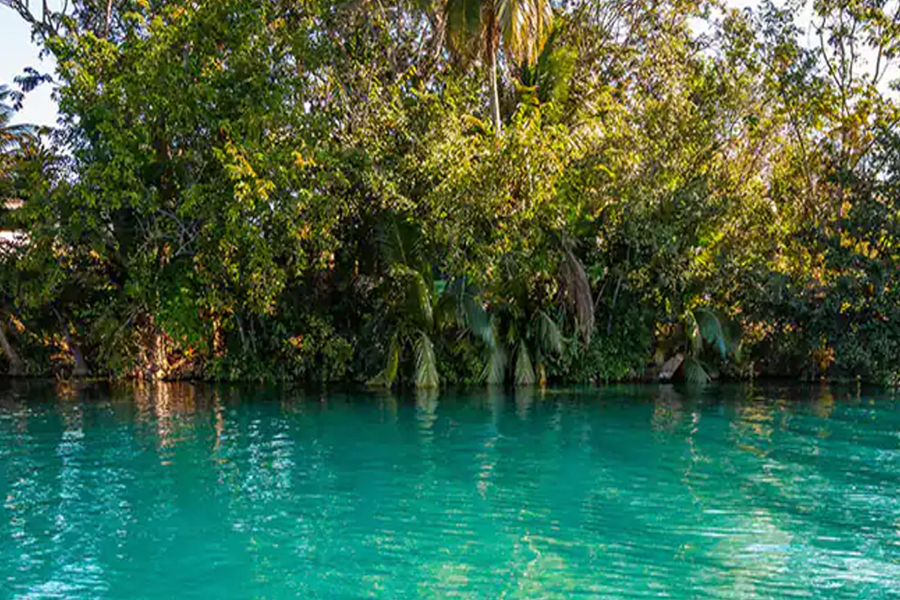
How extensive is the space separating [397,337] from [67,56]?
10049 mm

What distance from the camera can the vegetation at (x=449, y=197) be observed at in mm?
19438

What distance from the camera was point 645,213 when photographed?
21297 mm

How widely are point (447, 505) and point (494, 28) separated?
1364cm

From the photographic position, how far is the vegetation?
19.4 m

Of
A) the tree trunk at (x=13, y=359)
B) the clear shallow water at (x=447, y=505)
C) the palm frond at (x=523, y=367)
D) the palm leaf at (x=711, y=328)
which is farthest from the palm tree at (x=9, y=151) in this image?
the palm leaf at (x=711, y=328)

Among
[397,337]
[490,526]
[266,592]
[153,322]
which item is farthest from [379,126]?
[266,592]

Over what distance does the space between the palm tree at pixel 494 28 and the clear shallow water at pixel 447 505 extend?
8317 millimetres

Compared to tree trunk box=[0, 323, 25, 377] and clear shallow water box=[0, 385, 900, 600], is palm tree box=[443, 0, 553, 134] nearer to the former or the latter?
clear shallow water box=[0, 385, 900, 600]

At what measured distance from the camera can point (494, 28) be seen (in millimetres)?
19641

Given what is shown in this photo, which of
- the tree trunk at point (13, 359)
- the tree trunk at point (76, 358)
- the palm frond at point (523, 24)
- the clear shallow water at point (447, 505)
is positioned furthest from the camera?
the tree trunk at point (13, 359)

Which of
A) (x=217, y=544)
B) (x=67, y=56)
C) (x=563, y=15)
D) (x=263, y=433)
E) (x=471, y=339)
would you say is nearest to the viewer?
(x=217, y=544)

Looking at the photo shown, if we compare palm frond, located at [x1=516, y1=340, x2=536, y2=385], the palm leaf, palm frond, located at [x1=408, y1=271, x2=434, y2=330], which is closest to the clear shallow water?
palm frond, located at [x1=408, y1=271, x2=434, y2=330]

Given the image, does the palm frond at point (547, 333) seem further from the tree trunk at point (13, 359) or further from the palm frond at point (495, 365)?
the tree trunk at point (13, 359)

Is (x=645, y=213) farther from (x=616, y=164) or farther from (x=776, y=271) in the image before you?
(x=776, y=271)
